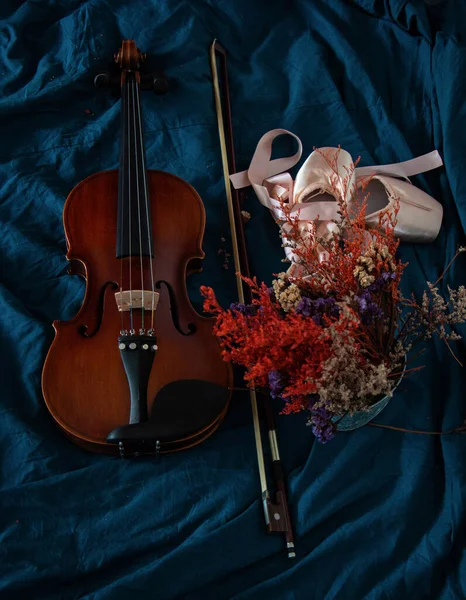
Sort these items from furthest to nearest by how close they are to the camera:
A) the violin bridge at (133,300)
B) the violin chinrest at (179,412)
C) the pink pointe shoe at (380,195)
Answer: the pink pointe shoe at (380,195) → the violin bridge at (133,300) → the violin chinrest at (179,412)

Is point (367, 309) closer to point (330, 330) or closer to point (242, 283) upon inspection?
point (330, 330)

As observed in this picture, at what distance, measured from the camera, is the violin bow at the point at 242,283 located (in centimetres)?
108

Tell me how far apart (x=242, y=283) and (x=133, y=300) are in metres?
0.28

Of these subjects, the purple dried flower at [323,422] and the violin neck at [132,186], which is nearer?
the purple dried flower at [323,422]

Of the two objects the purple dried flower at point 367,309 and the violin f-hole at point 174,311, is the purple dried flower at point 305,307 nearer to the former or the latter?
the purple dried flower at point 367,309

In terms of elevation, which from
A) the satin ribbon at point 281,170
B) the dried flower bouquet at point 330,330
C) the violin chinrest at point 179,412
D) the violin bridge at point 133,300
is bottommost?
the violin chinrest at point 179,412

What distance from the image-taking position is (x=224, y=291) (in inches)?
53.6

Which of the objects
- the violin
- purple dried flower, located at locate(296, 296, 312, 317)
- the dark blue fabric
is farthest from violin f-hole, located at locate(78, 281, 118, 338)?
purple dried flower, located at locate(296, 296, 312, 317)

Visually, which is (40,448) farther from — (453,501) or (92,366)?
(453,501)

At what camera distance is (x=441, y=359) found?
127cm

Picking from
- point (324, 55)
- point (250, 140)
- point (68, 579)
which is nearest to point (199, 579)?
point (68, 579)

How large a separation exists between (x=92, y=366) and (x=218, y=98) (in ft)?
2.80

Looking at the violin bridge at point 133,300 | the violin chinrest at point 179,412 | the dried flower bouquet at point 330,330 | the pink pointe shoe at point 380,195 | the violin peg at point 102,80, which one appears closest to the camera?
the dried flower bouquet at point 330,330

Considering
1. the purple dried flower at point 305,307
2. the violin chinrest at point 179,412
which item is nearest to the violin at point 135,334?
the violin chinrest at point 179,412
